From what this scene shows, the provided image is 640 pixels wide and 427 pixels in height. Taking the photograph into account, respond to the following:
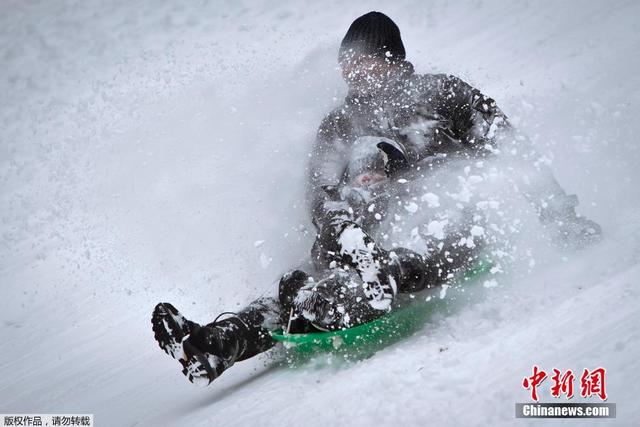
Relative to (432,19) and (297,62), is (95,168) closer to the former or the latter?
(297,62)

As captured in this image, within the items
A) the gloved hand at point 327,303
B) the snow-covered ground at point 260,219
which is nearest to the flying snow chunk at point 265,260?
the snow-covered ground at point 260,219

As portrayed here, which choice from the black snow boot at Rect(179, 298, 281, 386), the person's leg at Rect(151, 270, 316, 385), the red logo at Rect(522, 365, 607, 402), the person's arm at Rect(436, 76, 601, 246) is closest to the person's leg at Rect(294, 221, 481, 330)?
the person's leg at Rect(151, 270, 316, 385)

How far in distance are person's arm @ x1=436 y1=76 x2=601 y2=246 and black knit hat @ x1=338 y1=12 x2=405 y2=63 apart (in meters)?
0.41

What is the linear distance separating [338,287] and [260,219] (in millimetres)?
1406

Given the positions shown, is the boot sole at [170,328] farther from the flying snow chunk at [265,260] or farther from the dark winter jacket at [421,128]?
the flying snow chunk at [265,260]

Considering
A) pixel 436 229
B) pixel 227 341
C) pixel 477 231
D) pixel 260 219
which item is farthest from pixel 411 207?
pixel 260 219

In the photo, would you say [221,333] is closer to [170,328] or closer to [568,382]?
[170,328]

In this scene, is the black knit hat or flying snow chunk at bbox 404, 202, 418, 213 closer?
flying snow chunk at bbox 404, 202, 418, 213

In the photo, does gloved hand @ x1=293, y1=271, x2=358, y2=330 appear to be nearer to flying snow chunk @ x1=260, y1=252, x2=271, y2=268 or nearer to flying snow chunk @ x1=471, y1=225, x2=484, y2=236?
flying snow chunk @ x1=471, y1=225, x2=484, y2=236

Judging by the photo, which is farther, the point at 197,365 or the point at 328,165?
the point at 328,165

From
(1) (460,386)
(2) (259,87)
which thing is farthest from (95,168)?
(1) (460,386)

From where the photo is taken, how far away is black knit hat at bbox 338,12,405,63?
3.07m

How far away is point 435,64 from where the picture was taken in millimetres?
6121

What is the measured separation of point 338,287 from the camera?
6.34 feet
